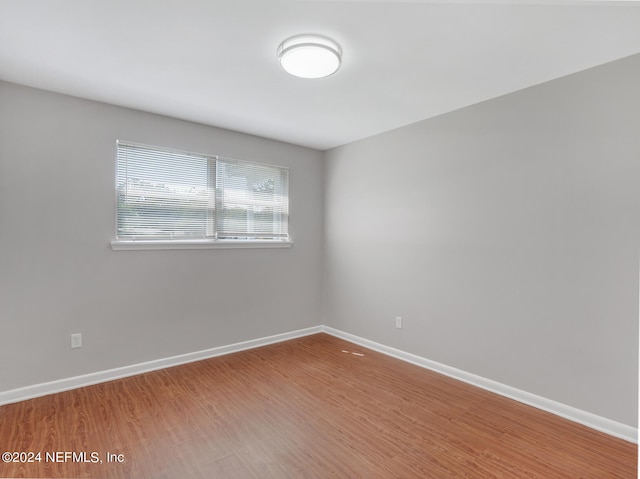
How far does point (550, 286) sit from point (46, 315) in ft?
12.8

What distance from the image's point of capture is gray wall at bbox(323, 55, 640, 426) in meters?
2.16

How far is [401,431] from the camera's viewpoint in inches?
85.7

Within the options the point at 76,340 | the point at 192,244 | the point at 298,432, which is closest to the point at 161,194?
the point at 192,244

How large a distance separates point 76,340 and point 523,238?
3.73m

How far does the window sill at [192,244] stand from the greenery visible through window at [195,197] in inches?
2.6

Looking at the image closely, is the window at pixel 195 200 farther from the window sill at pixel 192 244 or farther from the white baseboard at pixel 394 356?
the white baseboard at pixel 394 356

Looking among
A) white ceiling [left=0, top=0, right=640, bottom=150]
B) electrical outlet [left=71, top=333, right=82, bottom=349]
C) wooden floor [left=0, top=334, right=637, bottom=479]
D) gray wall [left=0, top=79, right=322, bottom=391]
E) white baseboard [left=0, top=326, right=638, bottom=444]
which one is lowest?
wooden floor [left=0, top=334, right=637, bottom=479]

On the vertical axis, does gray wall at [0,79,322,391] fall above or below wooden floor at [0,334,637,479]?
above

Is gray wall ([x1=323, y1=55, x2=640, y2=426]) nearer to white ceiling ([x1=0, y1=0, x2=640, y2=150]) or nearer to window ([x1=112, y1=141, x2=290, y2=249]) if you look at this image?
white ceiling ([x1=0, y1=0, x2=640, y2=150])

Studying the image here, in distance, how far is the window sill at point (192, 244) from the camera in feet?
9.75

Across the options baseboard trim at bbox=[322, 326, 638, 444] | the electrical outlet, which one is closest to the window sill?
the electrical outlet

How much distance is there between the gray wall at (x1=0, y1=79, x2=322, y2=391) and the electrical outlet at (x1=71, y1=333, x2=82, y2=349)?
0.04 metres

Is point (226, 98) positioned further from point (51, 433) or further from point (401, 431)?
point (401, 431)

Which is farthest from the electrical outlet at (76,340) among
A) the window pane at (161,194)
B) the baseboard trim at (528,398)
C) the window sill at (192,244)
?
the baseboard trim at (528,398)
